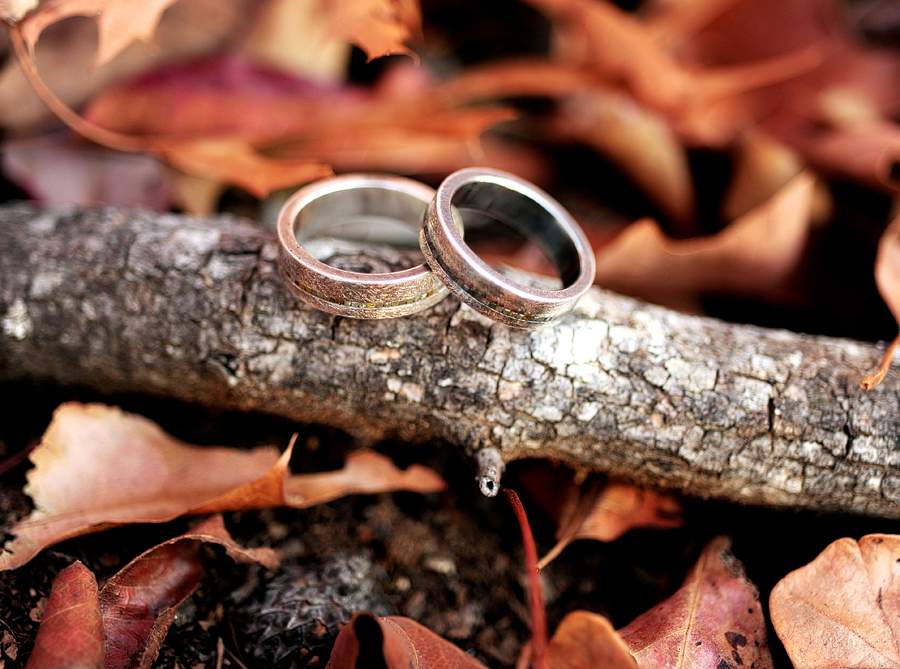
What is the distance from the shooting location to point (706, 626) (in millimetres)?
1269

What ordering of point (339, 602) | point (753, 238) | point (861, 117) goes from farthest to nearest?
point (861, 117) < point (753, 238) < point (339, 602)

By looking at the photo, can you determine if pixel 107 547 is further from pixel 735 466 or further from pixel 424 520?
pixel 735 466

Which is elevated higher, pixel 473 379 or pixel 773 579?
pixel 473 379

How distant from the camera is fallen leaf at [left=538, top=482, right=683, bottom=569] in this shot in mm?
1514

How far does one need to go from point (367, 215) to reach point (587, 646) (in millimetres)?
1541

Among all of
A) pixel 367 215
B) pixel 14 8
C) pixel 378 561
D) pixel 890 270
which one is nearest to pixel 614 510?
pixel 378 561

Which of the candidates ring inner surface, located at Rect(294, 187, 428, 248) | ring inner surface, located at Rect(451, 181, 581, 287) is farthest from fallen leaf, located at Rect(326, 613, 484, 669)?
ring inner surface, located at Rect(294, 187, 428, 248)

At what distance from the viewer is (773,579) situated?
1.46 m

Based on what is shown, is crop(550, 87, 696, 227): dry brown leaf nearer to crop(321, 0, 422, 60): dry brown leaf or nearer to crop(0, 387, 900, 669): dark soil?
crop(321, 0, 422, 60): dry brown leaf

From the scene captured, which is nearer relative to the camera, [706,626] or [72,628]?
[72,628]

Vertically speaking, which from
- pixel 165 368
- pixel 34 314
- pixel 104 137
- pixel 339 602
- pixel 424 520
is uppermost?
A: pixel 104 137

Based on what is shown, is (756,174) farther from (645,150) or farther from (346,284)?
(346,284)

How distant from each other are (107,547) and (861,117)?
9.36 ft

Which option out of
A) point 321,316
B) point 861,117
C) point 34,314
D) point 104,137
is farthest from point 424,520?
point 861,117
